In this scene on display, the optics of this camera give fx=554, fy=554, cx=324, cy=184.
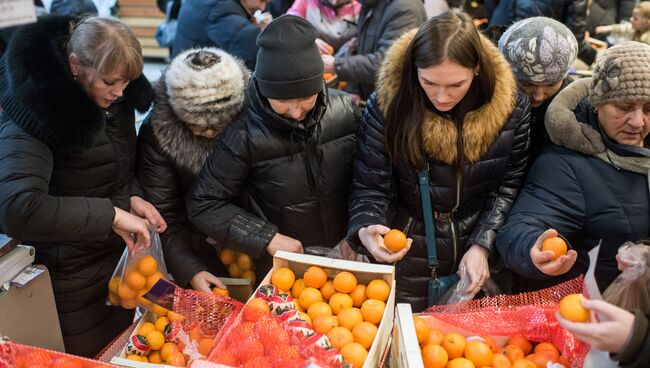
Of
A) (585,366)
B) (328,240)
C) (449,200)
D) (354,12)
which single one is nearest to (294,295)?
(328,240)

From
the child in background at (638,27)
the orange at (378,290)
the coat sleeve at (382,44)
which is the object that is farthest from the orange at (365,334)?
the child in background at (638,27)

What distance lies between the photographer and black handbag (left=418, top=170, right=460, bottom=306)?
183 cm

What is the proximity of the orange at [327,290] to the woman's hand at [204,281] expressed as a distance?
1.67 ft

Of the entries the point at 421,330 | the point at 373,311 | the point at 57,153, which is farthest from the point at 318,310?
the point at 57,153

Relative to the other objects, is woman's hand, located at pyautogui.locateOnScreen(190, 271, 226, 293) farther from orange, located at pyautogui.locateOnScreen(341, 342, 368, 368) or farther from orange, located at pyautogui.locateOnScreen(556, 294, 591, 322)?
orange, located at pyautogui.locateOnScreen(556, 294, 591, 322)

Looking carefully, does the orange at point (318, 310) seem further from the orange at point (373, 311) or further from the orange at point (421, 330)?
the orange at point (421, 330)

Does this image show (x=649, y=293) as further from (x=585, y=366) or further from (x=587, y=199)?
(x=587, y=199)

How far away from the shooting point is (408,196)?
6.27ft

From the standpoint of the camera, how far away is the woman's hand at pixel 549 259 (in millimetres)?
1448

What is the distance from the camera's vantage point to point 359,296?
5.25 feet

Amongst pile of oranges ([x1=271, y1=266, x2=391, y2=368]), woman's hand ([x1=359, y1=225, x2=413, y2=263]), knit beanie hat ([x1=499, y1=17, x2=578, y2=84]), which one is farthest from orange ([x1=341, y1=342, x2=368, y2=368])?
knit beanie hat ([x1=499, y1=17, x2=578, y2=84])

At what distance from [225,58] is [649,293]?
4.90 ft

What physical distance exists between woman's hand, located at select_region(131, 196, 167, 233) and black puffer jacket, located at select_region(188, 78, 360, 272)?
0.14m

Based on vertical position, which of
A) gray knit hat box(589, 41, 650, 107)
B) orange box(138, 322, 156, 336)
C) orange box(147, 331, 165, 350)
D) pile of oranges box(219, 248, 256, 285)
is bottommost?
pile of oranges box(219, 248, 256, 285)
